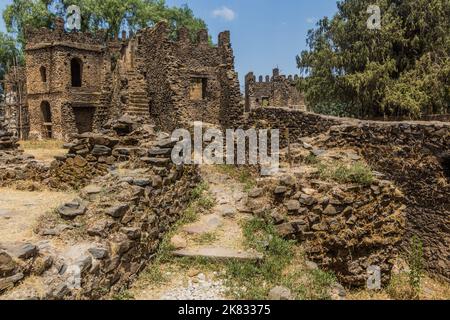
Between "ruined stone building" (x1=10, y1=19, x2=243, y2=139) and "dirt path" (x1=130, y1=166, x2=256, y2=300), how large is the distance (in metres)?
7.54

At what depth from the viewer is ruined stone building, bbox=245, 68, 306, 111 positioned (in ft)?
125

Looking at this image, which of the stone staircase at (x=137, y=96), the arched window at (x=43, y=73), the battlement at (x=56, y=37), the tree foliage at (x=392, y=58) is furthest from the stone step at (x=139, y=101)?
the arched window at (x=43, y=73)

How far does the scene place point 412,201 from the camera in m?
9.74

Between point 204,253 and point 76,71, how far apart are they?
27.5 meters

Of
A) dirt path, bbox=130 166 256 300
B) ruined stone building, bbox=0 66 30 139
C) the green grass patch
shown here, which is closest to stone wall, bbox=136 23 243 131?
dirt path, bbox=130 166 256 300

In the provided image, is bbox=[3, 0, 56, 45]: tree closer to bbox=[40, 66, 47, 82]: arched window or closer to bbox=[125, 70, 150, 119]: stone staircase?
bbox=[40, 66, 47, 82]: arched window

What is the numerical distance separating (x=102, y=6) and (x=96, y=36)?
9354mm

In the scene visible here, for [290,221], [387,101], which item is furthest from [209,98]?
[290,221]

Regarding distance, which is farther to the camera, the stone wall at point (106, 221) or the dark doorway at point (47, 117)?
the dark doorway at point (47, 117)

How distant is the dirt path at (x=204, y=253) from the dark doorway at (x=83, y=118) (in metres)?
22.3

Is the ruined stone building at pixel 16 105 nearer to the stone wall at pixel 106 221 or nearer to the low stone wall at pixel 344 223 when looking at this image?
→ the stone wall at pixel 106 221

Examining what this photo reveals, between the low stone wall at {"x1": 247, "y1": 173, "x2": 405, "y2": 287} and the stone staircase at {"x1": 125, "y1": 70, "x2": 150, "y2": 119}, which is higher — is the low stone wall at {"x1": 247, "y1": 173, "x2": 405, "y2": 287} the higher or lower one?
the lower one

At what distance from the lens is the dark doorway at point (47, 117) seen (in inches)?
1139

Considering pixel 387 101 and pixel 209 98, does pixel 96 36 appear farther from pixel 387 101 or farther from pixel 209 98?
pixel 387 101
